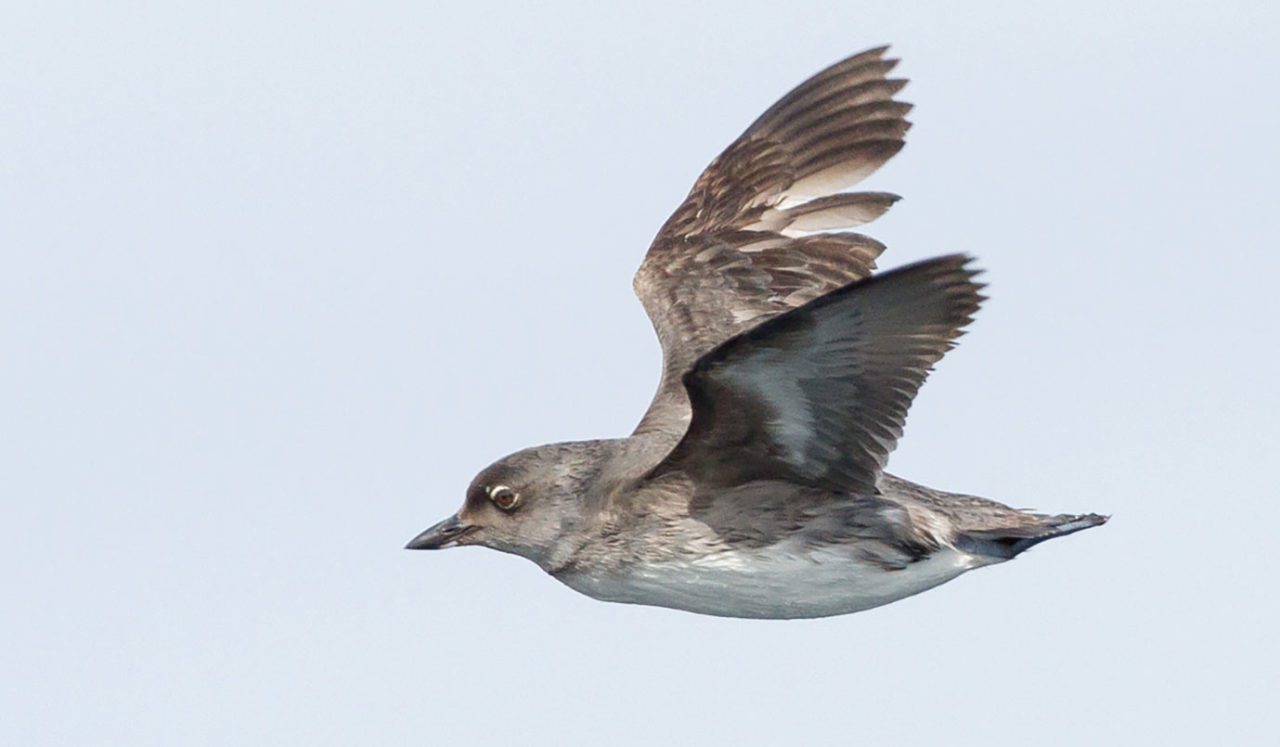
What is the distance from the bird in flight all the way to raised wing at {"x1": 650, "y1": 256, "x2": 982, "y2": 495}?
0.01 meters

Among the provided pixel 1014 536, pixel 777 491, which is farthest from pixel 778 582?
pixel 1014 536

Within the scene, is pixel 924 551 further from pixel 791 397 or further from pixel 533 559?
pixel 533 559

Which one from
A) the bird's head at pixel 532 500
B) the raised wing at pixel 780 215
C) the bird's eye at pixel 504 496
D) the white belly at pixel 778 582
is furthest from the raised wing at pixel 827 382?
the raised wing at pixel 780 215

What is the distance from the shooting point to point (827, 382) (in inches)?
512

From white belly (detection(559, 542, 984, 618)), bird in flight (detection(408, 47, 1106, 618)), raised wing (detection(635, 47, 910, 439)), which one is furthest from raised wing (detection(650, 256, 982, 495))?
raised wing (detection(635, 47, 910, 439))

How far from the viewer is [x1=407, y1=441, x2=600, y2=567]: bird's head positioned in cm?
1452

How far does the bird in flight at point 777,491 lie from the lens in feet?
41.3

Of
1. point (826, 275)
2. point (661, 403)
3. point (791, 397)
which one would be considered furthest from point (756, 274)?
point (791, 397)

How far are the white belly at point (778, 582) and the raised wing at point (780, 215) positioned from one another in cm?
272

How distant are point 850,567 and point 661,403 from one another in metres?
2.30

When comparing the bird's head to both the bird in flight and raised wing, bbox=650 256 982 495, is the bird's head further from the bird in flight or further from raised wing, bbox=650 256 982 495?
raised wing, bbox=650 256 982 495

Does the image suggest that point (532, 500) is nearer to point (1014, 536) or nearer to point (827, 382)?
point (827, 382)

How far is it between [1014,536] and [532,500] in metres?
3.03

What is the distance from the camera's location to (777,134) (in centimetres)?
1833
